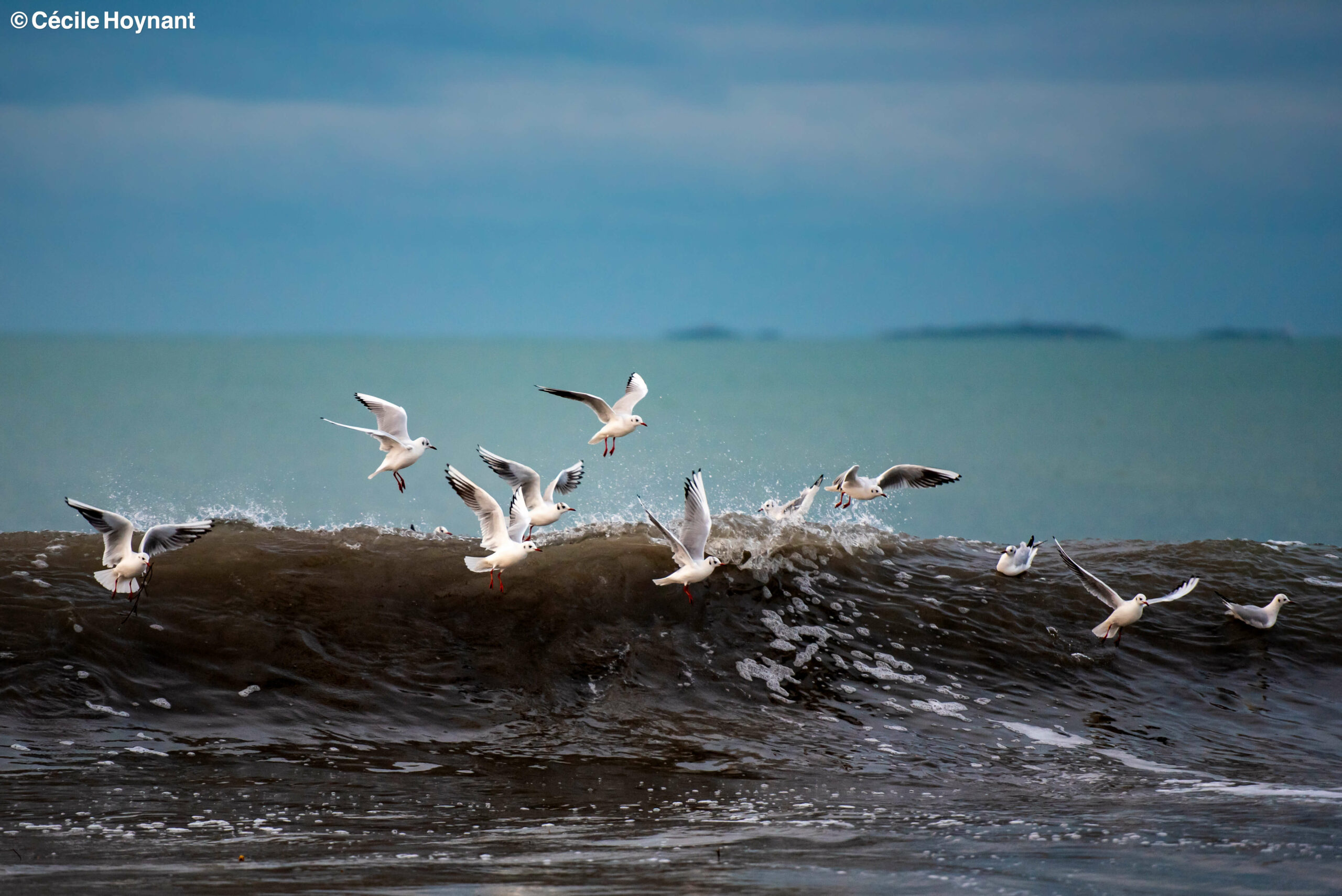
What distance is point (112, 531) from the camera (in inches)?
449

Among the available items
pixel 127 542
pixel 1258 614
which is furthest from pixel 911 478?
pixel 127 542

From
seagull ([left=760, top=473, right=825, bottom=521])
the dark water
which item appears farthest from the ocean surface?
seagull ([left=760, top=473, right=825, bottom=521])

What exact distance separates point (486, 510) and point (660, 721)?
299 centimetres

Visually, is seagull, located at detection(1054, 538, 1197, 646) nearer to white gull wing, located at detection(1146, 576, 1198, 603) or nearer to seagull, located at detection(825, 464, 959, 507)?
white gull wing, located at detection(1146, 576, 1198, 603)

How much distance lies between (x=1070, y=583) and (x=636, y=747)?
612 cm

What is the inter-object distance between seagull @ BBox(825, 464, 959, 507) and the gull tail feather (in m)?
7.43

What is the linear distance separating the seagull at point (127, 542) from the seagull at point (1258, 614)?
10.2 metres

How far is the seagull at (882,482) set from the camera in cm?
1467

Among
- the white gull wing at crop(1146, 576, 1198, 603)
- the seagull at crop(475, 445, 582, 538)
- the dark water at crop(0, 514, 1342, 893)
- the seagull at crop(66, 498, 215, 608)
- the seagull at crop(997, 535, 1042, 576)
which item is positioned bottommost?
the dark water at crop(0, 514, 1342, 893)

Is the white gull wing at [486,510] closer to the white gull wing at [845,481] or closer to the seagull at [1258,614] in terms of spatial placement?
the white gull wing at [845,481]

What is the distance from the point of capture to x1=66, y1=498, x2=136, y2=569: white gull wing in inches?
439

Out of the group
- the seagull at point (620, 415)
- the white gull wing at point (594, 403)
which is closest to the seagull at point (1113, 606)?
the seagull at point (620, 415)

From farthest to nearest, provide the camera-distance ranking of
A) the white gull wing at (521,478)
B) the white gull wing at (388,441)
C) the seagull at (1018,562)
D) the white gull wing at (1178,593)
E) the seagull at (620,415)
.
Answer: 1. the seagull at (620,415)
2. the seagull at (1018,562)
3. the white gull wing at (388,441)
4. the white gull wing at (521,478)
5. the white gull wing at (1178,593)

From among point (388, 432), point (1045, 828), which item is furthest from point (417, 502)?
point (1045, 828)
